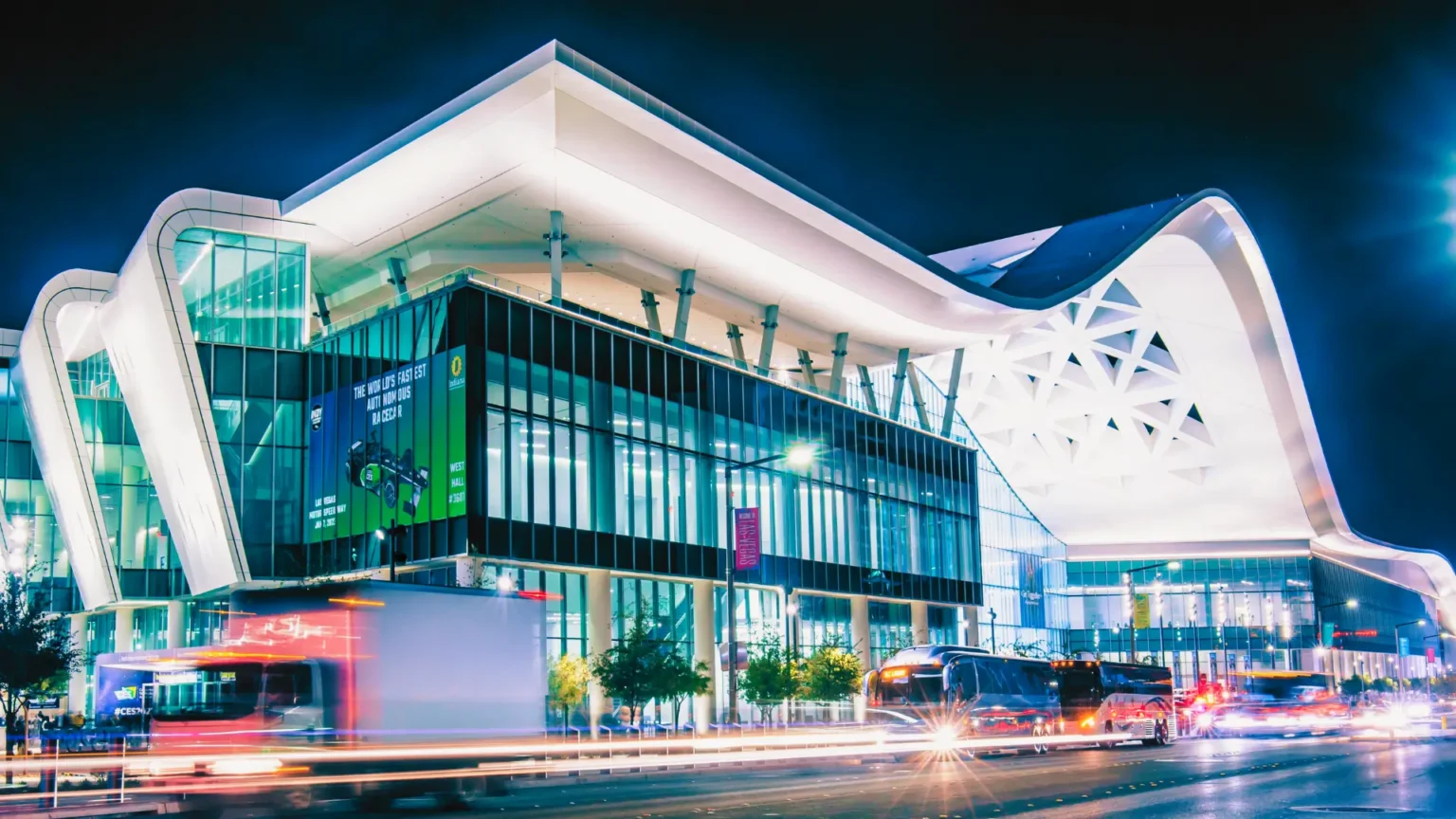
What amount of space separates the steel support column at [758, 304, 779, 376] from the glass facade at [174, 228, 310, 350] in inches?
746

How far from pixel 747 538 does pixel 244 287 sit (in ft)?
73.0

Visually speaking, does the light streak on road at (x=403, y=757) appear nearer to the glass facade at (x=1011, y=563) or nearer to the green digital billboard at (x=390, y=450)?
the green digital billboard at (x=390, y=450)

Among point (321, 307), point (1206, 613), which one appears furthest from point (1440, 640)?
point (321, 307)

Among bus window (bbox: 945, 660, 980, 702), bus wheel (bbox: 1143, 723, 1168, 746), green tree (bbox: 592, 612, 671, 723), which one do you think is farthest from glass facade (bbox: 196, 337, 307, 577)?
bus wheel (bbox: 1143, 723, 1168, 746)

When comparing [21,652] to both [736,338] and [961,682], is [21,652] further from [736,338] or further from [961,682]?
[961,682]

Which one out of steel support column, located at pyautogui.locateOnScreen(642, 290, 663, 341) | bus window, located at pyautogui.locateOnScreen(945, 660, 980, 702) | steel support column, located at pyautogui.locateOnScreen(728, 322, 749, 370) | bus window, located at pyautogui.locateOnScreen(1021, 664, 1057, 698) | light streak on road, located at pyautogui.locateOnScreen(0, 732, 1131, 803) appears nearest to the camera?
light streak on road, located at pyautogui.locateOnScreen(0, 732, 1131, 803)

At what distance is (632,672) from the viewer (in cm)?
4456

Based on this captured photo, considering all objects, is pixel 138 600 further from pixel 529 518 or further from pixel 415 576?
pixel 529 518

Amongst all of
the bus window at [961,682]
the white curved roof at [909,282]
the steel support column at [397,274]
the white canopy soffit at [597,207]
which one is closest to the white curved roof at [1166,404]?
the white curved roof at [909,282]

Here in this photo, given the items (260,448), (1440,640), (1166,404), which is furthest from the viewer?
(1440,640)

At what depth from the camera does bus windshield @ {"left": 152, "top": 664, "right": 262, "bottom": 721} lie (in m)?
20.5

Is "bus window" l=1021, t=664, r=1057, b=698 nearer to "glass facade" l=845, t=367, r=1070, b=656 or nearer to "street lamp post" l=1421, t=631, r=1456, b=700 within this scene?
"glass facade" l=845, t=367, r=1070, b=656

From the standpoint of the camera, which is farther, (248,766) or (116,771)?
(116,771)

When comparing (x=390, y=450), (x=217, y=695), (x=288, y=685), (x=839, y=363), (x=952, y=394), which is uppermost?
(x=839, y=363)
